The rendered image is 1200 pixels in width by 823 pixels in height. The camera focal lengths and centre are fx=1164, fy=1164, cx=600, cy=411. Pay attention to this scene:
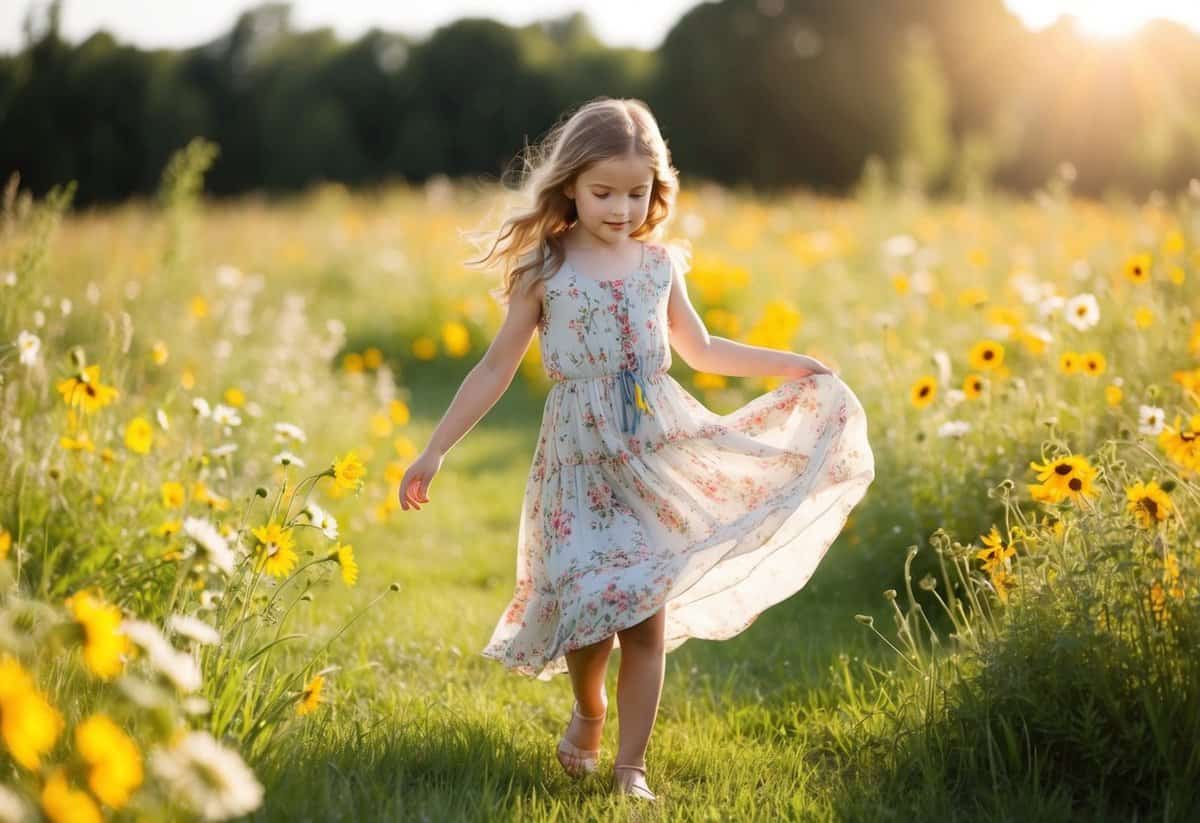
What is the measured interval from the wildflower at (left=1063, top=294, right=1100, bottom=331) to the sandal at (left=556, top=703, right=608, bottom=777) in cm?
221

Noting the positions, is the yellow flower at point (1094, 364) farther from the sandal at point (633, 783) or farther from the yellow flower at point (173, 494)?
the yellow flower at point (173, 494)

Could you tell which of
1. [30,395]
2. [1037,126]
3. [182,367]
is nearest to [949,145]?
[1037,126]

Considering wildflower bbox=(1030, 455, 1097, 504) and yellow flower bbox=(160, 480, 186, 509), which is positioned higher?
wildflower bbox=(1030, 455, 1097, 504)

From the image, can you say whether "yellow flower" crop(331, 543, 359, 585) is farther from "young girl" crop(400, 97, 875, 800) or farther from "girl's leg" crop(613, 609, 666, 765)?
"girl's leg" crop(613, 609, 666, 765)

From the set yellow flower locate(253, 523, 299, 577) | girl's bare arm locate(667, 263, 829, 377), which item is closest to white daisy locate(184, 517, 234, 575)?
yellow flower locate(253, 523, 299, 577)

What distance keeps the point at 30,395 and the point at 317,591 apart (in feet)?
3.69

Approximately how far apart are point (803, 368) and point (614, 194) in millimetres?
644

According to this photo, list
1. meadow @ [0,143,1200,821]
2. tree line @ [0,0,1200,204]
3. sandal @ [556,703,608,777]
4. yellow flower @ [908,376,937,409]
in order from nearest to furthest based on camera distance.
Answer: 1. meadow @ [0,143,1200,821]
2. sandal @ [556,703,608,777]
3. yellow flower @ [908,376,937,409]
4. tree line @ [0,0,1200,204]

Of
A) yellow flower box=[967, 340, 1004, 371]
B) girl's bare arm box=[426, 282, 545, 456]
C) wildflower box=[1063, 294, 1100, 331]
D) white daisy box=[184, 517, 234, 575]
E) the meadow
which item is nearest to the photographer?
white daisy box=[184, 517, 234, 575]

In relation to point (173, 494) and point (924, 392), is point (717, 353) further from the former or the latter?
point (173, 494)

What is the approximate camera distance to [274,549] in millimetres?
2354

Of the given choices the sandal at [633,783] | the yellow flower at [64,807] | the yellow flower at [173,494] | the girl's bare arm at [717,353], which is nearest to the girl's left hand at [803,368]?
the girl's bare arm at [717,353]

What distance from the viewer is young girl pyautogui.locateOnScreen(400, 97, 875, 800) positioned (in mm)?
2537

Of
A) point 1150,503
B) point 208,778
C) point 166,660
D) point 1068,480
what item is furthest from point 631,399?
point 208,778
